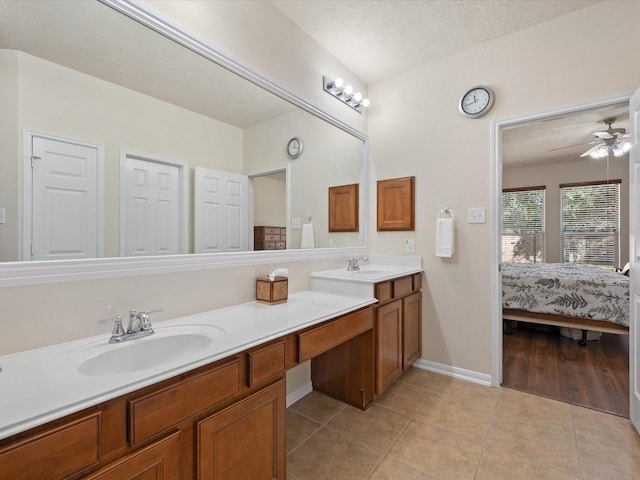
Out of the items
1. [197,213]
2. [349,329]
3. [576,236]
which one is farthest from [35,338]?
[576,236]

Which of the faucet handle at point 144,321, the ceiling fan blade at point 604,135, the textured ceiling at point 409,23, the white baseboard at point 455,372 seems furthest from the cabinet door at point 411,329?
the ceiling fan blade at point 604,135

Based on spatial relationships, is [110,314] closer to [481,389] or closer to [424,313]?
[424,313]

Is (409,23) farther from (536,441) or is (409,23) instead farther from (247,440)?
(536,441)

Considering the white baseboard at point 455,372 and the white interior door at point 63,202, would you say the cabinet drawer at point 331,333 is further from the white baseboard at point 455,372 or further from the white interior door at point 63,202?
the white baseboard at point 455,372

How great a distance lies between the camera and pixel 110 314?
1246mm

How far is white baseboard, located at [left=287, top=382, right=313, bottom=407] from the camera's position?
2.15 metres

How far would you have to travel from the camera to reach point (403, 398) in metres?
2.21

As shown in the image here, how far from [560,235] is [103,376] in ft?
22.4

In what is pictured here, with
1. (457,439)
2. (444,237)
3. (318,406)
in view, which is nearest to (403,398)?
(457,439)

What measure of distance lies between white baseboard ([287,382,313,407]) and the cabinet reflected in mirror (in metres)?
1.11

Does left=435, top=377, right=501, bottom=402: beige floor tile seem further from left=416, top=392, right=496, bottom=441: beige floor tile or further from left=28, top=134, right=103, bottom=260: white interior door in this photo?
left=28, top=134, right=103, bottom=260: white interior door

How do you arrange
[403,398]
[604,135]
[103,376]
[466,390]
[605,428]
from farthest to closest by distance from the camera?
[604,135] < [466,390] < [403,398] < [605,428] < [103,376]

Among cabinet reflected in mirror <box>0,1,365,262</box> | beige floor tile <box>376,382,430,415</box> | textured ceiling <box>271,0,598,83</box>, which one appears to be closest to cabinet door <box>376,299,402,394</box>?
beige floor tile <box>376,382,430,415</box>

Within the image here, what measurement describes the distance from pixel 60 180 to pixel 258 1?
151cm
